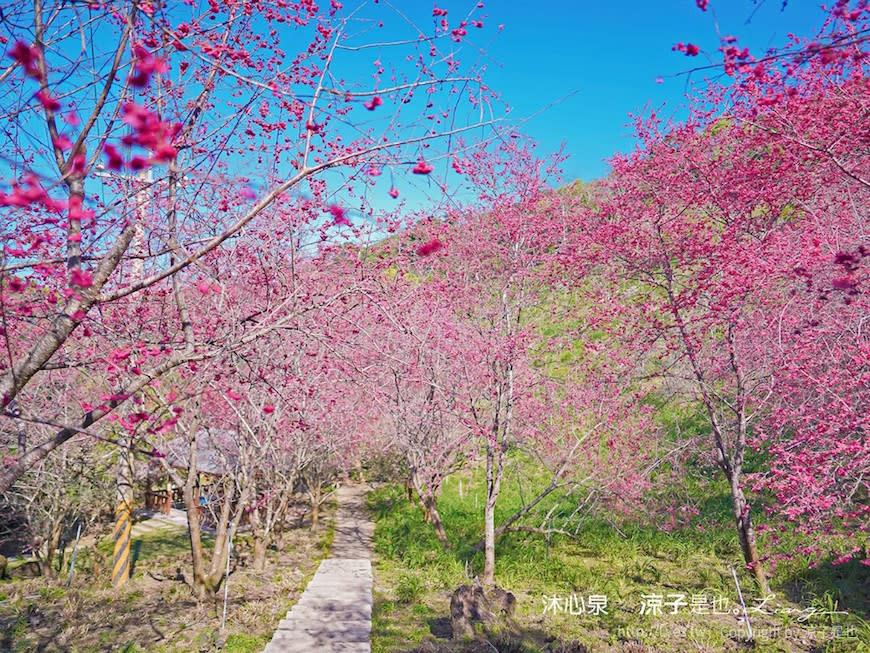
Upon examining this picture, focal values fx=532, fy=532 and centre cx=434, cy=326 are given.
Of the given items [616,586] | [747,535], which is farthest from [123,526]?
[747,535]

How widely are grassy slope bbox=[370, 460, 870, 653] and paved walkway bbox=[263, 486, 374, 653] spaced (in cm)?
27

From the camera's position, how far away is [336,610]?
27.1 ft

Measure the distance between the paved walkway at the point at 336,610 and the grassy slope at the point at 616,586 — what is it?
0.27m

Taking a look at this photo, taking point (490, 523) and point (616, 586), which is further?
point (490, 523)

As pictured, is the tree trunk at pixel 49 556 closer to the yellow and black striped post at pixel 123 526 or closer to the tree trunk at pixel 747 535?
the yellow and black striped post at pixel 123 526

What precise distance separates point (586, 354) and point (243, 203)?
6.26 m

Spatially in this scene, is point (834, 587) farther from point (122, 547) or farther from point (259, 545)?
point (122, 547)

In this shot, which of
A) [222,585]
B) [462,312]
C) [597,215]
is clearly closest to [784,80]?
[597,215]

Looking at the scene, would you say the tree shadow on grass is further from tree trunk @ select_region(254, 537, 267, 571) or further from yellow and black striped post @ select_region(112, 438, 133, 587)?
yellow and black striped post @ select_region(112, 438, 133, 587)

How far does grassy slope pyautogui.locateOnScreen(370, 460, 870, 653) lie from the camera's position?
6344 mm

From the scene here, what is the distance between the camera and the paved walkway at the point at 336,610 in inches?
270

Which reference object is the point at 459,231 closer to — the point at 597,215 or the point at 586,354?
the point at 597,215

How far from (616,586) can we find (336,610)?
4412 millimetres

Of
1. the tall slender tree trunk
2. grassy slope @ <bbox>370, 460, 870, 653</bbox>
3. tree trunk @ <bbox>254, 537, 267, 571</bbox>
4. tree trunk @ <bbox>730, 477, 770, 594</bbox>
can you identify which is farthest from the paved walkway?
tree trunk @ <bbox>730, 477, 770, 594</bbox>
